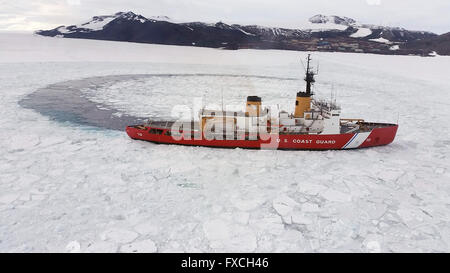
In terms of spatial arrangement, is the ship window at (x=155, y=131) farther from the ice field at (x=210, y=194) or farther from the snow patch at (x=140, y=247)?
the snow patch at (x=140, y=247)

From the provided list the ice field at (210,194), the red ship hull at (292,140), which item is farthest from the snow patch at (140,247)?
the red ship hull at (292,140)

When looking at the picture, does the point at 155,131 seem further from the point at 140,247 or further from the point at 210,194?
the point at 140,247

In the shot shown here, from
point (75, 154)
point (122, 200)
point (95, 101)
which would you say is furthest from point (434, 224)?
point (95, 101)

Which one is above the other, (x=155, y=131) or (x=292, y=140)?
(x=155, y=131)

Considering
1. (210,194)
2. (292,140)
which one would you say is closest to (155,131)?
(210,194)

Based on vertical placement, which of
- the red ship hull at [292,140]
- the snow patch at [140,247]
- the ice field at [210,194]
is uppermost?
the red ship hull at [292,140]

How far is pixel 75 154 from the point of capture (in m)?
10.9

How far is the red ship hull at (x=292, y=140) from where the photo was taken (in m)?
11.6

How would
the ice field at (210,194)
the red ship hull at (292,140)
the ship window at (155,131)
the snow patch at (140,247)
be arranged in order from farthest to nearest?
1. the ship window at (155,131)
2. the red ship hull at (292,140)
3. the ice field at (210,194)
4. the snow patch at (140,247)

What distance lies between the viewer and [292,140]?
456 inches

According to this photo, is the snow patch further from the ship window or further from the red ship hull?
the ship window

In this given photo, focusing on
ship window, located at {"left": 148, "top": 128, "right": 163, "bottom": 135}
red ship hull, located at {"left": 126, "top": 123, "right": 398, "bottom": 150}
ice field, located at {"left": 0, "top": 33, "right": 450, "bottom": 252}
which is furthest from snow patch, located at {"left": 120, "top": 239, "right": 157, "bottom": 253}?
ship window, located at {"left": 148, "top": 128, "right": 163, "bottom": 135}

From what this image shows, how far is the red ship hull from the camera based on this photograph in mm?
11562

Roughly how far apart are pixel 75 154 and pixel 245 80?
23.8 metres
